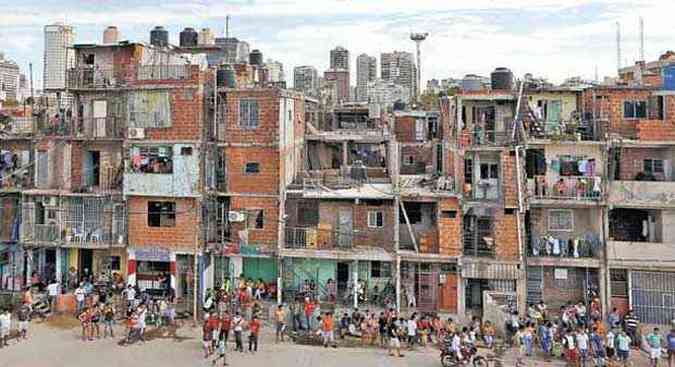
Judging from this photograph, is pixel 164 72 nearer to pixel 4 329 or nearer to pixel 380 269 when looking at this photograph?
A: pixel 4 329

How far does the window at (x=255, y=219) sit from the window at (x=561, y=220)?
1396 cm

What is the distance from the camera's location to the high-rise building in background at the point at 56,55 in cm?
4264

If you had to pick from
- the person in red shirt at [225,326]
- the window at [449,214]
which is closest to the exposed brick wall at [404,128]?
the window at [449,214]

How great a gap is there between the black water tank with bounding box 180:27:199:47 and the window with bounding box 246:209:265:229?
573 inches

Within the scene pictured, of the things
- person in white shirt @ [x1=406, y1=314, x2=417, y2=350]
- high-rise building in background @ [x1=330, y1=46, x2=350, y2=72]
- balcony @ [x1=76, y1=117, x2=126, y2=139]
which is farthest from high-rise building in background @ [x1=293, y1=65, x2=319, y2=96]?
person in white shirt @ [x1=406, y1=314, x2=417, y2=350]

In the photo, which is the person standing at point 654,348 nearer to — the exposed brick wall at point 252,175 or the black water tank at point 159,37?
the exposed brick wall at point 252,175

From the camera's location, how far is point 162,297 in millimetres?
35156

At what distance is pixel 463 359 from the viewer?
2678 centimetres

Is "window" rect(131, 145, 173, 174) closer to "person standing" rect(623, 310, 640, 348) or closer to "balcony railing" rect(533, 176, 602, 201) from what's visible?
"balcony railing" rect(533, 176, 602, 201)

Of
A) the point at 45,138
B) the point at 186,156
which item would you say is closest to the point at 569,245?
the point at 186,156

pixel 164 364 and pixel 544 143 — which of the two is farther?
pixel 544 143

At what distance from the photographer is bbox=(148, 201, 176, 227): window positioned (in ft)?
115

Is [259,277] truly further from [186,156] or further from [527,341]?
[527,341]

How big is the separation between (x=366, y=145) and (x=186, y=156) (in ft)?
42.0
